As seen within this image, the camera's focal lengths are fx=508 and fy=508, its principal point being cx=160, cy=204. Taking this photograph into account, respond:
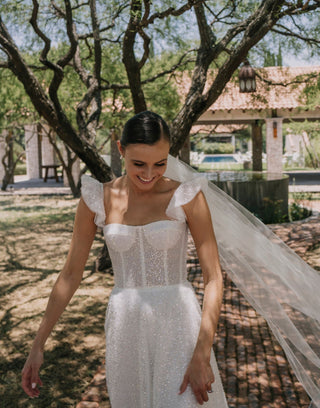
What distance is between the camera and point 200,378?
5.95ft

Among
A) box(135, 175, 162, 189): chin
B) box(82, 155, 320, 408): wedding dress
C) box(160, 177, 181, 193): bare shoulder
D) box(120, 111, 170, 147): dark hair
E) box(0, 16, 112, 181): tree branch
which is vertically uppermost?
box(0, 16, 112, 181): tree branch

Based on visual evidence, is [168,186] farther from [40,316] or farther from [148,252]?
[40,316]

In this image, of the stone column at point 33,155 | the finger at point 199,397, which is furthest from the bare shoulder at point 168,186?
the stone column at point 33,155

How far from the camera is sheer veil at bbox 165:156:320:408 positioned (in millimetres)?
2572

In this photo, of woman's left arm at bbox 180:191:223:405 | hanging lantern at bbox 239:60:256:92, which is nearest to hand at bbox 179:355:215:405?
woman's left arm at bbox 180:191:223:405

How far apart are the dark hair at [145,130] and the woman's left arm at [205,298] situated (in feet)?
0.94

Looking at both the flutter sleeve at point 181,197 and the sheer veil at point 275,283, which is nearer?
the flutter sleeve at point 181,197

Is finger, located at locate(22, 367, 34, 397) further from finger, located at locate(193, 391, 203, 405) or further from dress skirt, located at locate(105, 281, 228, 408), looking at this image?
finger, located at locate(193, 391, 203, 405)

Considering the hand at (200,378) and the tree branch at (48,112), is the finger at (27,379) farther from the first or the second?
the tree branch at (48,112)

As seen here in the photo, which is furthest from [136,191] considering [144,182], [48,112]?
[48,112]

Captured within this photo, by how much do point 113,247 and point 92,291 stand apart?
555cm

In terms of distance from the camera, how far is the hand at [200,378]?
5.92 feet

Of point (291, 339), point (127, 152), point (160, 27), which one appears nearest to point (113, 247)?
point (127, 152)

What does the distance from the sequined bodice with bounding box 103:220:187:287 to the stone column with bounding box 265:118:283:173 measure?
20677 millimetres
